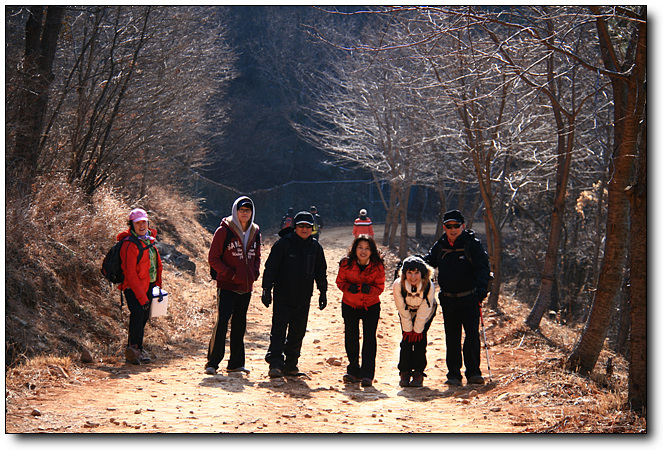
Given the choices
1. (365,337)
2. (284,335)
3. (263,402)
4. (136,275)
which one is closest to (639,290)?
(365,337)

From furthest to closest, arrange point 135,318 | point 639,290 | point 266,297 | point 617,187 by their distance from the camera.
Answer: point 135,318 → point 266,297 → point 617,187 → point 639,290

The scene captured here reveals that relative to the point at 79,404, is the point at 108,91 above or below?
above

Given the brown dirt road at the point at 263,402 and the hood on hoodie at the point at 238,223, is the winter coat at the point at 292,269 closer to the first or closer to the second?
the hood on hoodie at the point at 238,223

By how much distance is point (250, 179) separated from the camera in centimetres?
4506

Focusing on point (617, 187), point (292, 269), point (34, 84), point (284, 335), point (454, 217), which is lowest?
point (284, 335)

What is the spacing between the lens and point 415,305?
760cm

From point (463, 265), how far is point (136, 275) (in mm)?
3825

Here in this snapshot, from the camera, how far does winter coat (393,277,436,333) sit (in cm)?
756

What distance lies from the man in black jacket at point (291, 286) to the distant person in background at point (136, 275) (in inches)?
61.6

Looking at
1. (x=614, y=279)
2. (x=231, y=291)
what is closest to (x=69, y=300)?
(x=231, y=291)

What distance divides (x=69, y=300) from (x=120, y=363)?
1531mm

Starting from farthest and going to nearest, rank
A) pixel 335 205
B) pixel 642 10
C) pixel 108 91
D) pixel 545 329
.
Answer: pixel 335 205, pixel 108 91, pixel 545 329, pixel 642 10

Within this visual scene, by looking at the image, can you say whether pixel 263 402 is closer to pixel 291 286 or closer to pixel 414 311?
pixel 291 286

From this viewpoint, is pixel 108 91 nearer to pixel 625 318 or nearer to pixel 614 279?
pixel 614 279
